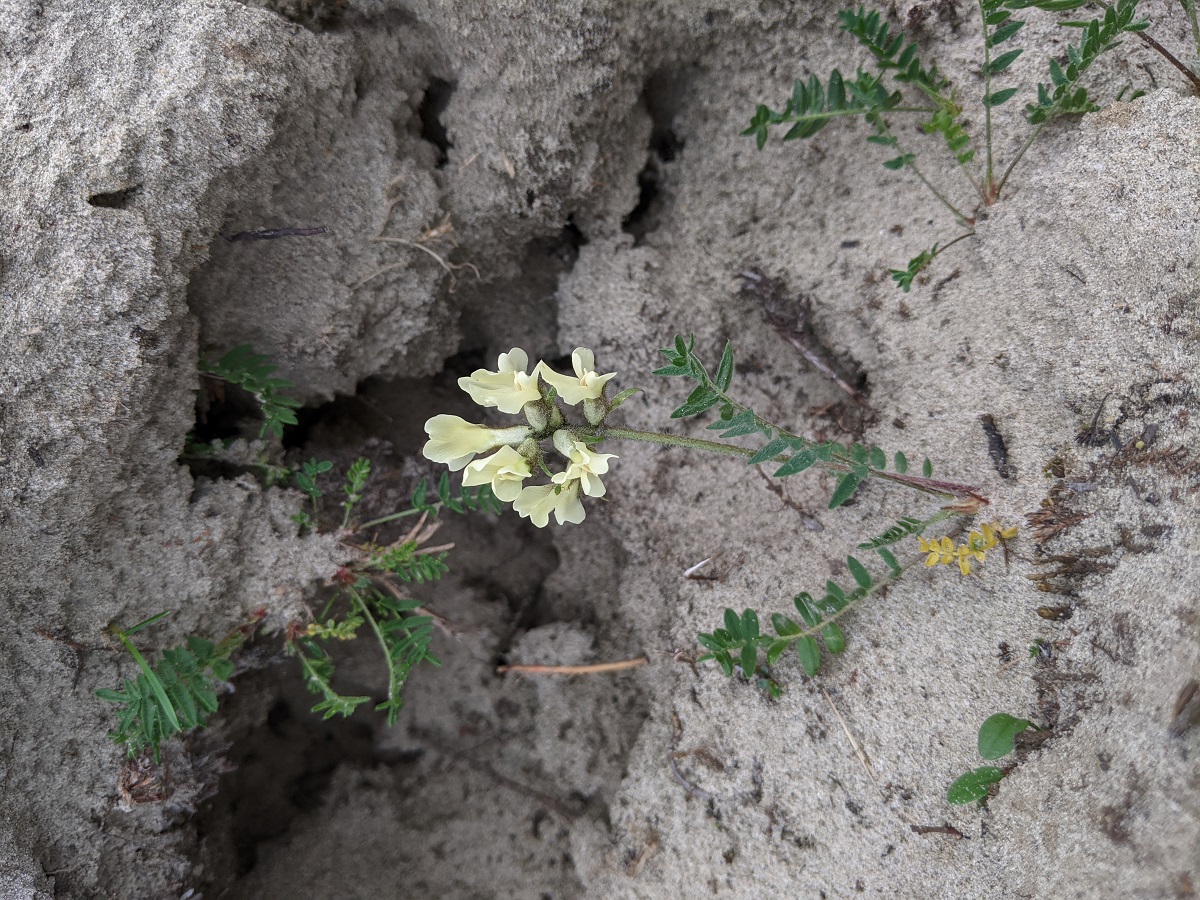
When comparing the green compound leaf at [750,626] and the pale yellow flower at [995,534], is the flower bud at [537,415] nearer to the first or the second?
the green compound leaf at [750,626]

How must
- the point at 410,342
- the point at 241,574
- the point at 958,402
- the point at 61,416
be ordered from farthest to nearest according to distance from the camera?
the point at 410,342 < the point at 241,574 < the point at 958,402 < the point at 61,416

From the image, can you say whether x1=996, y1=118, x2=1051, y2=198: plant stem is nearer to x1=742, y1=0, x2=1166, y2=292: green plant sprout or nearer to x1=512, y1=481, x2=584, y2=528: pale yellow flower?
x1=742, y1=0, x2=1166, y2=292: green plant sprout

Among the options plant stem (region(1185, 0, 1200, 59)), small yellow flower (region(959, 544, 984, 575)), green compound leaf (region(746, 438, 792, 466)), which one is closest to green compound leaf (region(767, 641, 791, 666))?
small yellow flower (region(959, 544, 984, 575))

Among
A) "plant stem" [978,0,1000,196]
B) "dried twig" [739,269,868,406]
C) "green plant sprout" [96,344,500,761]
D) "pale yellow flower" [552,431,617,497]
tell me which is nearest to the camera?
"pale yellow flower" [552,431,617,497]

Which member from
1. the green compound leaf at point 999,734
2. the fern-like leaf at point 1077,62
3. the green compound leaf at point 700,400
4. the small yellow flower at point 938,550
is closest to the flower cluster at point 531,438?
the green compound leaf at point 700,400

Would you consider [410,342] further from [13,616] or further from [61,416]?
[13,616]

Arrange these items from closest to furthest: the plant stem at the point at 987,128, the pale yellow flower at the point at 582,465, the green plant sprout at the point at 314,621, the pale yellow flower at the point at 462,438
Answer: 1. the pale yellow flower at the point at 582,465
2. the pale yellow flower at the point at 462,438
3. the plant stem at the point at 987,128
4. the green plant sprout at the point at 314,621

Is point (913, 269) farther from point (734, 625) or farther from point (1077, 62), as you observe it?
point (734, 625)

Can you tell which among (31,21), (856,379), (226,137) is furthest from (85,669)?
(856,379)
